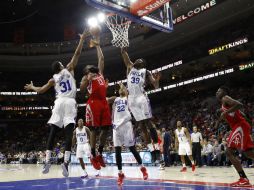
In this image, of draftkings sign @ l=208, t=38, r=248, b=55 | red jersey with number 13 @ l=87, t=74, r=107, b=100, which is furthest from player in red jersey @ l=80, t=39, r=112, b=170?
draftkings sign @ l=208, t=38, r=248, b=55

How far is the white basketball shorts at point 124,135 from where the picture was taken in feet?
25.1

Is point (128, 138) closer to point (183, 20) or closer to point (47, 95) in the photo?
point (183, 20)

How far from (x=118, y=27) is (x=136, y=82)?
3.27 meters

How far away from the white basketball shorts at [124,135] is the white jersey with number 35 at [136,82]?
0.81 m

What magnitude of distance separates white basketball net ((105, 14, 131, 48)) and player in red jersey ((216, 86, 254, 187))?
11.9ft

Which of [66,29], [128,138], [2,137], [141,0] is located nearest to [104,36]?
[66,29]

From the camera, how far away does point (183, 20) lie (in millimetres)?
26641

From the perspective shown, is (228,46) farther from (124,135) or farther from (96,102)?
(96,102)

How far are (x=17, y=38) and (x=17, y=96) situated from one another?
310 inches

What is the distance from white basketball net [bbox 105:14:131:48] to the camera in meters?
9.64

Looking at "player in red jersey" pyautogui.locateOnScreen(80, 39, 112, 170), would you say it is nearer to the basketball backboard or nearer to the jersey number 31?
the jersey number 31

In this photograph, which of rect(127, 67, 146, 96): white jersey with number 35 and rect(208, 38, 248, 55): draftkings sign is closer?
rect(127, 67, 146, 96): white jersey with number 35

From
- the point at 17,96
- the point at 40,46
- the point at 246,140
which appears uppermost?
the point at 40,46

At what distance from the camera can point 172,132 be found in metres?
23.5
